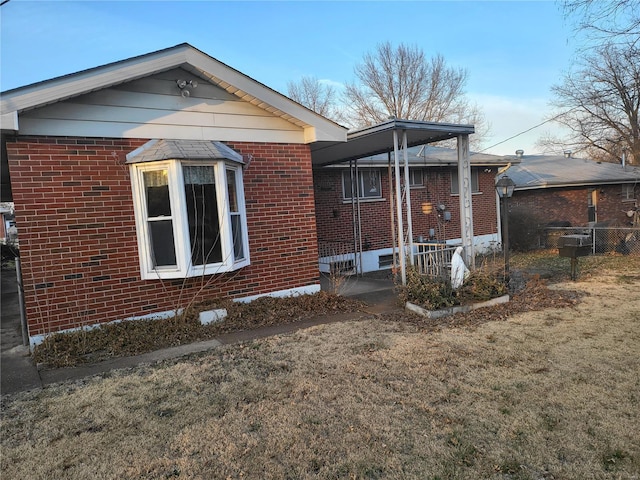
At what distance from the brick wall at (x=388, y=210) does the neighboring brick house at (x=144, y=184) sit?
4.10 m

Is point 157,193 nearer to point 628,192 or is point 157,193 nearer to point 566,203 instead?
point 566,203

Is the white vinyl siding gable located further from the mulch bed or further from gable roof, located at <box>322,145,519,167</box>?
gable roof, located at <box>322,145,519,167</box>

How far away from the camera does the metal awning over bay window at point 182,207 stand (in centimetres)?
591

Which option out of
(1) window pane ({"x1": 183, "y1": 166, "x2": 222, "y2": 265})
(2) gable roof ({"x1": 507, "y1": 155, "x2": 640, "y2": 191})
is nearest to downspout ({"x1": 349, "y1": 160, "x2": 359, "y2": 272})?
(1) window pane ({"x1": 183, "y1": 166, "x2": 222, "y2": 265})

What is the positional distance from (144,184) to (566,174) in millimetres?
19416

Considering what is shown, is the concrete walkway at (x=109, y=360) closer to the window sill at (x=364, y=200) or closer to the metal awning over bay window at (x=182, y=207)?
the metal awning over bay window at (x=182, y=207)

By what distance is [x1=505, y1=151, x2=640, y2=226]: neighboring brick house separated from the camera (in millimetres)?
18391

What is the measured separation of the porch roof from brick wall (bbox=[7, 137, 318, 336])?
2006 mm

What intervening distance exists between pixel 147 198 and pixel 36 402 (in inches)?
118

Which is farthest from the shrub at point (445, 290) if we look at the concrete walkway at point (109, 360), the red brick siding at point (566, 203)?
the red brick siding at point (566, 203)

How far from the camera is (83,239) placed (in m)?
5.66

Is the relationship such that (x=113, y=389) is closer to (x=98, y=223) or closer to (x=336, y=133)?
(x=98, y=223)

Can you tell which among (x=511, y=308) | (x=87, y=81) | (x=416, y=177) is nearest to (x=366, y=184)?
(x=416, y=177)

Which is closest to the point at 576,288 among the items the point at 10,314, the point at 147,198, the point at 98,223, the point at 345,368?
the point at 345,368
